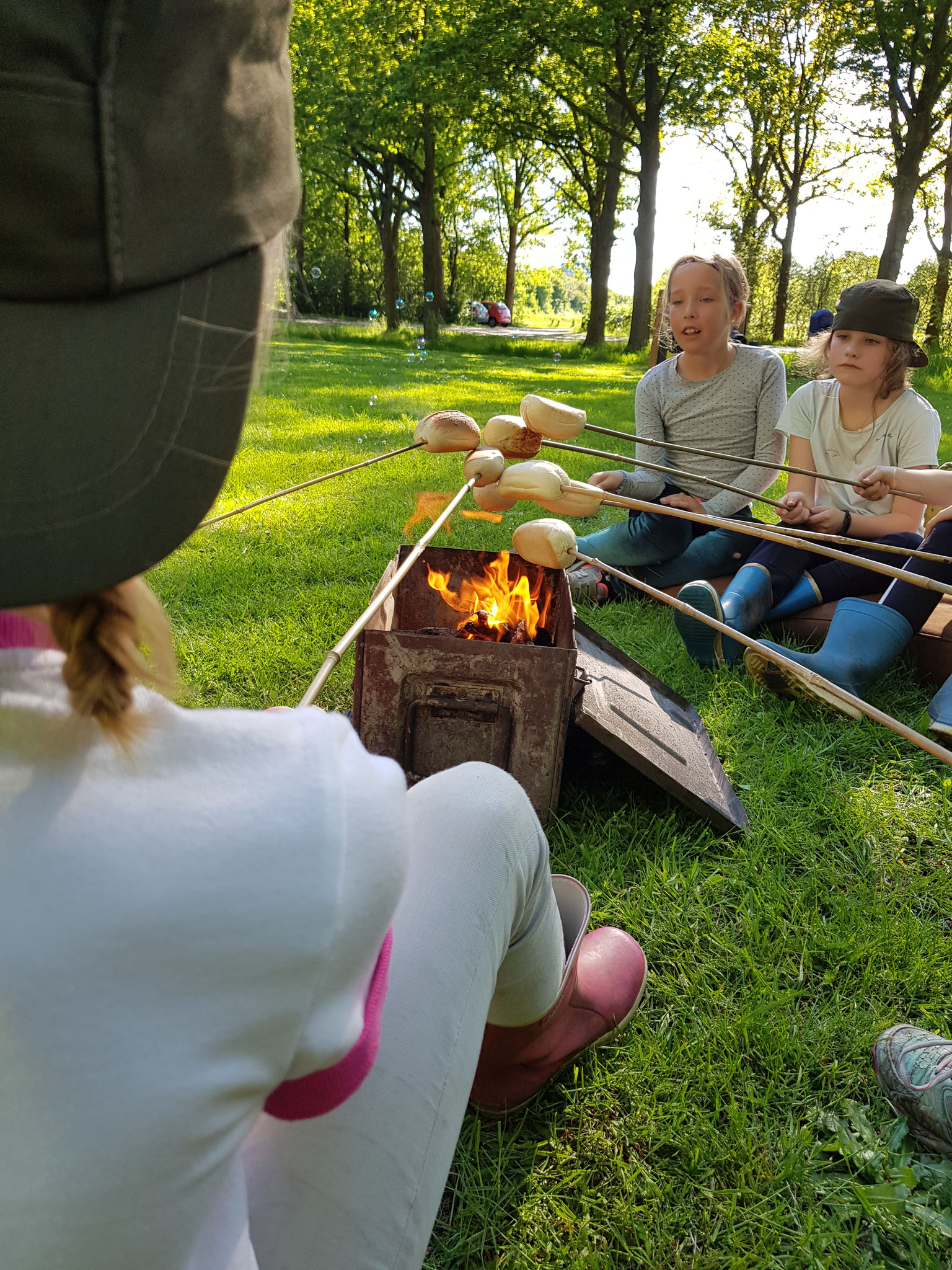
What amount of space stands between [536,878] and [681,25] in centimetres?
1754

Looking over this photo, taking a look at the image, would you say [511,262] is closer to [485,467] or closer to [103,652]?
[485,467]

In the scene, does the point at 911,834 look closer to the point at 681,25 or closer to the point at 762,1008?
the point at 762,1008

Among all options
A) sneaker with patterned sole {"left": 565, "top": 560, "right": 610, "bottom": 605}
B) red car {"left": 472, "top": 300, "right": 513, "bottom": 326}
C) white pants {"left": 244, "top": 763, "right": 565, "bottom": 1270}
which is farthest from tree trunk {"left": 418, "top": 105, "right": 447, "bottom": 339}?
white pants {"left": 244, "top": 763, "right": 565, "bottom": 1270}

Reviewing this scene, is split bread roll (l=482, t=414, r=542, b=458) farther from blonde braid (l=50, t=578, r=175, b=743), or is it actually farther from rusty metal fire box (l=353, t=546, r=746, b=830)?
blonde braid (l=50, t=578, r=175, b=743)

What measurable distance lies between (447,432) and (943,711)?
1.68 meters

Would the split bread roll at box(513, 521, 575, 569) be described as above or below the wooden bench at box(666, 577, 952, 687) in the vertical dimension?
above

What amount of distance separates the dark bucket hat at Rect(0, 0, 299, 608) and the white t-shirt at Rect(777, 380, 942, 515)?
2.99m

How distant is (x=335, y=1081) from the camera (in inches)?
27.1

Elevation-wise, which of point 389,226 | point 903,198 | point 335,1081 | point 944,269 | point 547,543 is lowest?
point 335,1081

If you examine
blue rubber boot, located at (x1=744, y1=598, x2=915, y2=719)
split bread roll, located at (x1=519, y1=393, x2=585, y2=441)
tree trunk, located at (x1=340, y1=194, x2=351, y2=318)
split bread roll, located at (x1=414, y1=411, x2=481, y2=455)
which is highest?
tree trunk, located at (x1=340, y1=194, x2=351, y2=318)

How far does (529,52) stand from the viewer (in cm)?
1545

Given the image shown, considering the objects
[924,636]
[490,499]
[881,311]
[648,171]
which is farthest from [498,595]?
[648,171]

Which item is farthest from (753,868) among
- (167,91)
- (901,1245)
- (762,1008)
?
(167,91)

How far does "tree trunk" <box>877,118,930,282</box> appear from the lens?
12.6m
